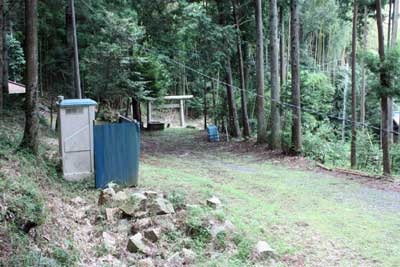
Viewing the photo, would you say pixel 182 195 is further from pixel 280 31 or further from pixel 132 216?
pixel 280 31

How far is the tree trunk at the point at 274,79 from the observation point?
12.2 m

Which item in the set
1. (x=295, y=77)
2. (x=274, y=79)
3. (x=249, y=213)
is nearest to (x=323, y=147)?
(x=295, y=77)

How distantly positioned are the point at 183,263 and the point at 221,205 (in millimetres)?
1591

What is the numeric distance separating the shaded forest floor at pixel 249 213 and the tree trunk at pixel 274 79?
297 cm

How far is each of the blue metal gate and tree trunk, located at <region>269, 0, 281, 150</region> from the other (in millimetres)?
6902

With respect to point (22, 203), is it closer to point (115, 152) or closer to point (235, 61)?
point (115, 152)

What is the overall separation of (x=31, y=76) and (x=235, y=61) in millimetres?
12424

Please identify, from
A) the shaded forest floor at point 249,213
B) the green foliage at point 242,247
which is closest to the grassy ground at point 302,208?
the shaded forest floor at point 249,213

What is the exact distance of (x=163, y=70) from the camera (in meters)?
19.3

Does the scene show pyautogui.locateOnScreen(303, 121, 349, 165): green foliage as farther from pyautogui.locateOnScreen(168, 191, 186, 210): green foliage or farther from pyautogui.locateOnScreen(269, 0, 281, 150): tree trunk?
pyautogui.locateOnScreen(168, 191, 186, 210): green foliage

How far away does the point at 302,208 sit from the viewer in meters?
6.54

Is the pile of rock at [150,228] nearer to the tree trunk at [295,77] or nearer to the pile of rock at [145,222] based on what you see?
the pile of rock at [145,222]

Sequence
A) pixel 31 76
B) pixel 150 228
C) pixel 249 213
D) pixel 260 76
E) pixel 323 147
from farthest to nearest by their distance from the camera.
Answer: pixel 260 76
pixel 323 147
pixel 31 76
pixel 249 213
pixel 150 228

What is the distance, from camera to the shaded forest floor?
394 centimetres
